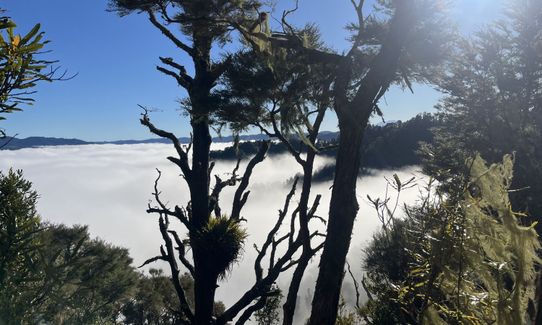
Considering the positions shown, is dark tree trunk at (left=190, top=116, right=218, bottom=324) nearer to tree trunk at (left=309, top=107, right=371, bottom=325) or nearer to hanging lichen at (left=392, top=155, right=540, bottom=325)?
tree trunk at (left=309, top=107, right=371, bottom=325)

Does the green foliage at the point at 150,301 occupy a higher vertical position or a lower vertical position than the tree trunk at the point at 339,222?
lower

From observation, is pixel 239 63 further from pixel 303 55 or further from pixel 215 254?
pixel 215 254

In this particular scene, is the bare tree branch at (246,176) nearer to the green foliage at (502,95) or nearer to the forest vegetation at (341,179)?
the forest vegetation at (341,179)

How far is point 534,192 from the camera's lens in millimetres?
15102

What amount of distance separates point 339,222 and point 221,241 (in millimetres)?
5732

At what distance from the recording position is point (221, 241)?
9.96 meters

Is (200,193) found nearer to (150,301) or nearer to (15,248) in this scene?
(15,248)

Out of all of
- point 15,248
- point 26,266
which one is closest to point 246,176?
point 26,266

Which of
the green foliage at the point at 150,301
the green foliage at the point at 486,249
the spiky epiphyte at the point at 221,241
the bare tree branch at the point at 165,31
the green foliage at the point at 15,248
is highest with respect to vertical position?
the bare tree branch at the point at 165,31

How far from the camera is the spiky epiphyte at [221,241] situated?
9.96 metres

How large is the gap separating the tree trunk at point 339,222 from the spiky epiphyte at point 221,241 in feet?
18.2

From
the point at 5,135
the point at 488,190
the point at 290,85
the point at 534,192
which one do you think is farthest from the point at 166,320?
the point at 488,190

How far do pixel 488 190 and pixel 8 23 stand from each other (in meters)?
3.97

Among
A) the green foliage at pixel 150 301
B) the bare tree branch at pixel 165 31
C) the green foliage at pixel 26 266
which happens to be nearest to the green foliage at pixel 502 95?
the bare tree branch at pixel 165 31
